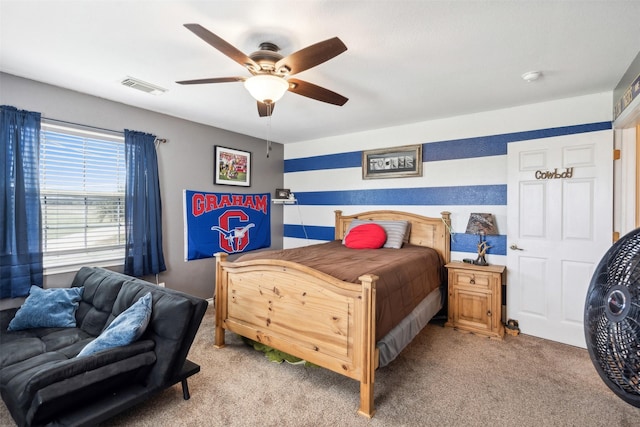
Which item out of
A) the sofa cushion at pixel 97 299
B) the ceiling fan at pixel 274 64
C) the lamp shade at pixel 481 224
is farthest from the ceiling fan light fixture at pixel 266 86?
the lamp shade at pixel 481 224

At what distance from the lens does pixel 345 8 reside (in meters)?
1.65

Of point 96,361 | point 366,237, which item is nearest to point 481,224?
point 366,237

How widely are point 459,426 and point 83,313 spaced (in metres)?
2.68

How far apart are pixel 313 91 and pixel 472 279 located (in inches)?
95.1

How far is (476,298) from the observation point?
311 centimetres

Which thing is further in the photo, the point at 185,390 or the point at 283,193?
the point at 283,193

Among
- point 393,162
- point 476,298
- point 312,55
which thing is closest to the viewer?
point 312,55

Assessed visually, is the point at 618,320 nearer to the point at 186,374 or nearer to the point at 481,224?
the point at 186,374

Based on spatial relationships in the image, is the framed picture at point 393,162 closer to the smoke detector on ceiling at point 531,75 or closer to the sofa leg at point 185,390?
the smoke detector on ceiling at point 531,75

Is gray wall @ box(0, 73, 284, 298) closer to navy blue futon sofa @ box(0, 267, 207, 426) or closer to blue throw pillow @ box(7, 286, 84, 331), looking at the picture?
blue throw pillow @ box(7, 286, 84, 331)

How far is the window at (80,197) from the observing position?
106 inches

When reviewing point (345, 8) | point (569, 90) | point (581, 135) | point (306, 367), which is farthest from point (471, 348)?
point (345, 8)

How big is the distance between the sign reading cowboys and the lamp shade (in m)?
2.84

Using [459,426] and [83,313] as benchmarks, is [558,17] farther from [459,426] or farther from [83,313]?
[83,313]
